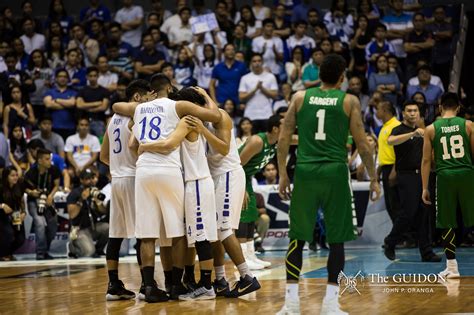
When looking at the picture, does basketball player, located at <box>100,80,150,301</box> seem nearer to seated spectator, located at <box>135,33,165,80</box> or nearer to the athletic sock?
the athletic sock

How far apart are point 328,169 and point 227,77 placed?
37.4 ft

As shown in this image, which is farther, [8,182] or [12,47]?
[12,47]

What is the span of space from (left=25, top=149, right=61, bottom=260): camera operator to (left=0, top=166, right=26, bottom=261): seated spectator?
0.60 ft

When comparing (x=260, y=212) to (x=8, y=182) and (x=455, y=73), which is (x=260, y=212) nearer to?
(x=8, y=182)

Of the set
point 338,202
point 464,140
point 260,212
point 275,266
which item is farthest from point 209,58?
point 338,202

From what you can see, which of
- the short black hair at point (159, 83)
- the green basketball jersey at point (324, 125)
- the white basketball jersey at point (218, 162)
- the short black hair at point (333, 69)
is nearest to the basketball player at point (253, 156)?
the white basketball jersey at point (218, 162)

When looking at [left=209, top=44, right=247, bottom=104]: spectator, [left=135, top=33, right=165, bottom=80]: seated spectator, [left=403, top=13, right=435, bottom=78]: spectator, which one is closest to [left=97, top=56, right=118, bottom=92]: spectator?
[left=135, top=33, right=165, bottom=80]: seated spectator

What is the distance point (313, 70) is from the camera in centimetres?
→ 1900

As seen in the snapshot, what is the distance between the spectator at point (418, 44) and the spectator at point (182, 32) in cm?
494

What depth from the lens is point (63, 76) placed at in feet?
64.1

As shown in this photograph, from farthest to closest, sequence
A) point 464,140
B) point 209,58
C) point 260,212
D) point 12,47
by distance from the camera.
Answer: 1. point 12,47
2. point 209,58
3. point 260,212
4. point 464,140

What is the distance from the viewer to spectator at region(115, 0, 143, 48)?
2174 centimetres

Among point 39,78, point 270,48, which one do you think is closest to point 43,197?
point 39,78

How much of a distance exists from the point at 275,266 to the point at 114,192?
3.88 metres
